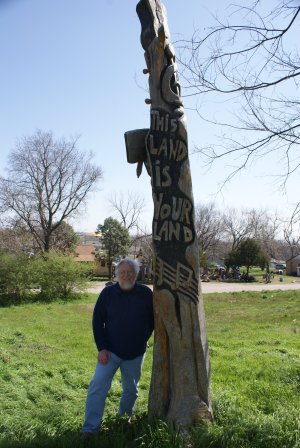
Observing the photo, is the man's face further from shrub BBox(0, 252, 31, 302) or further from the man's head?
shrub BBox(0, 252, 31, 302)

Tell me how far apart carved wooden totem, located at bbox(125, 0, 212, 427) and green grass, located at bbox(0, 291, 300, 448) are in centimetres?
29

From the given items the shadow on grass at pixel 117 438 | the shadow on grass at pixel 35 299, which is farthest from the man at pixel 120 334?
Result: the shadow on grass at pixel 35 299

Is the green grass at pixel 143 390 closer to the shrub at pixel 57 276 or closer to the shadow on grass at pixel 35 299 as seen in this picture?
the shadow on grass at pixel 35 299

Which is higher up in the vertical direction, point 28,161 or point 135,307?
point 28,161

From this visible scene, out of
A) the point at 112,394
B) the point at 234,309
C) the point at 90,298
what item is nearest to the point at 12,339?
the point at 112,394

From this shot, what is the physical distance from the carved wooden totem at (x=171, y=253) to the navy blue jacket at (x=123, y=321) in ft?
0.41

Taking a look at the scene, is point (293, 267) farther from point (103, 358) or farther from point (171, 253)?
point (103, 358)

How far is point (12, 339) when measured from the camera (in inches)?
357

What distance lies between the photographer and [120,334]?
392 cm

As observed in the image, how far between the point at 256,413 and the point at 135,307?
1729 mm

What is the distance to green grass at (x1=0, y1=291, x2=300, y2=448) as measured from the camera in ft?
12.1

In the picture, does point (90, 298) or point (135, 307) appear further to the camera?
point (90, 298)

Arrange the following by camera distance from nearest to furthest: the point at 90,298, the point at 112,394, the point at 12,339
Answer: the point at 112,394
the point at 12,339
the point at 90,298

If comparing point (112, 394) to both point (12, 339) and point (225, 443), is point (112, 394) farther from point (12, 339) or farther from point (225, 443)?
point (12, 339)
